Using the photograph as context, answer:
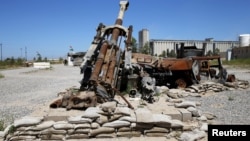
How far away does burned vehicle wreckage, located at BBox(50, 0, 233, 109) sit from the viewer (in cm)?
794

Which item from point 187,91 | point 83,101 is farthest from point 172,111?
point 187,91

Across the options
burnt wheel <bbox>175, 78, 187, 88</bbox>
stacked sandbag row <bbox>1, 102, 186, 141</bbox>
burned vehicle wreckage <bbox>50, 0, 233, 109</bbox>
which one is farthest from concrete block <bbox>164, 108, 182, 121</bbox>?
burnt wheel <bbox>175, 78, 187, 88</bbox>

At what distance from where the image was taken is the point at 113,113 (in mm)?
6555

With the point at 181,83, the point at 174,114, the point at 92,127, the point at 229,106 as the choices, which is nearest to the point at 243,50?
the point at 181,83

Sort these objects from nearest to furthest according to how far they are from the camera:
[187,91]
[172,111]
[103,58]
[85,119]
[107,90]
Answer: [85,119] < [172,111] < [107,90] < [103,58] < [187,91]

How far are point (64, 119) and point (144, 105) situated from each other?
2.38m

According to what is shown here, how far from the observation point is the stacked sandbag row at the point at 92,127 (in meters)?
6.35

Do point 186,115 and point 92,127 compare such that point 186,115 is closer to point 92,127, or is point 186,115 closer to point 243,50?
point 92,127

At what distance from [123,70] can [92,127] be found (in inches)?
165

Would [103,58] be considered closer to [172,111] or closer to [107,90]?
[107,90]

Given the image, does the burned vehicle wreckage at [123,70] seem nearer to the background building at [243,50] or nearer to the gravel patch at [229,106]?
the gravel patch at [229,106]

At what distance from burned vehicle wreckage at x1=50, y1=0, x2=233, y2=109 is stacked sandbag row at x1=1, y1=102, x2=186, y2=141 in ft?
3.20

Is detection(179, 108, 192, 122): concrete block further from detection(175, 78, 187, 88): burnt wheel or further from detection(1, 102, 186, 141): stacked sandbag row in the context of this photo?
detection(175, 78, 187, 88): burnt wheel

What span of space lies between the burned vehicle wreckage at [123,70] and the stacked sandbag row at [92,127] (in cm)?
98
